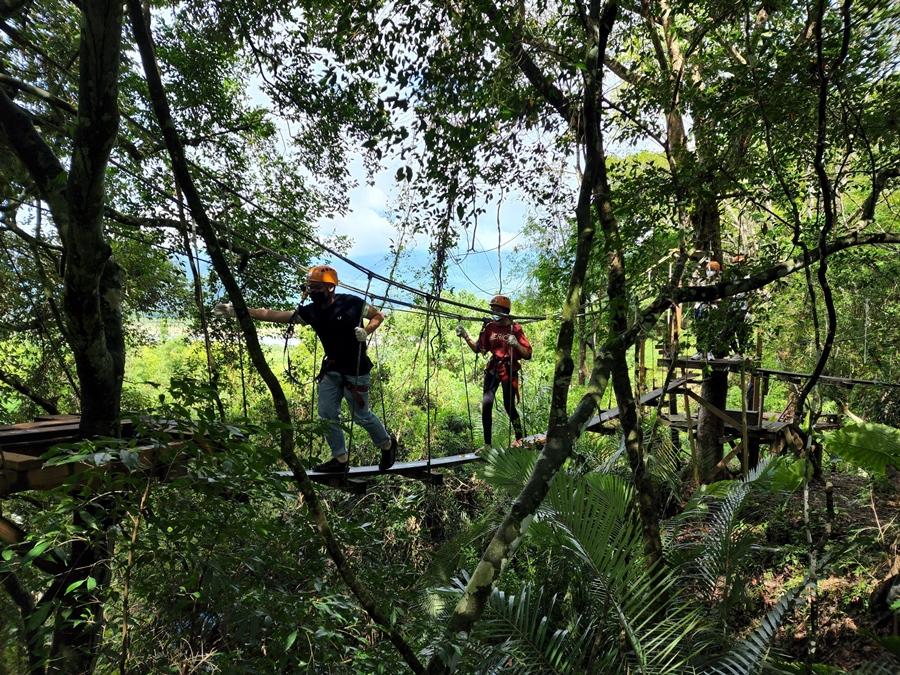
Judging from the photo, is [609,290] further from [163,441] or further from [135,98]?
[135,98]

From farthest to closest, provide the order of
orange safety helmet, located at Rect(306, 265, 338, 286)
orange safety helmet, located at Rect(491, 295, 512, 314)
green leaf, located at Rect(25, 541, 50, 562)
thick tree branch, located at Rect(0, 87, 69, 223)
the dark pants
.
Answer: the dark pants, orange safety helmet, located at Rect(491, 295, 512, 314), orange safety helmet, located at Rect(306, 265, 338, 286), thick tree branch, located at Rect(0, 87, 69, 223), green leaf, located at Rect(25, 541, 50, 562)

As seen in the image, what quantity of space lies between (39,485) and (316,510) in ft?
3.84

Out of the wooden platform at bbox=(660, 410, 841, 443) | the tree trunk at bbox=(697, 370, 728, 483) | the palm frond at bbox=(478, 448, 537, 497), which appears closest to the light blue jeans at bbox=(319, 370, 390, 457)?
the palm frond at bbox=(478, 448, 537, 497)

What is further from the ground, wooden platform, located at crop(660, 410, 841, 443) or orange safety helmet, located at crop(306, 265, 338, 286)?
orange safety helmet, located at crop(306, 265, 338, 286)

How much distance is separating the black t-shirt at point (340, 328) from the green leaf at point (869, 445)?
2.62m

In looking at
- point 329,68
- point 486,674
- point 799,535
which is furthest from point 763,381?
point 329,68

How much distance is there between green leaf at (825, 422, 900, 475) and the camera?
2.60 m

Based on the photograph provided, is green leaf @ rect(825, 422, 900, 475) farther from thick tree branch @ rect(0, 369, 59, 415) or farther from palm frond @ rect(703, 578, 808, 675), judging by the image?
thick tree branch @ rect(0, 369, 59, 415)

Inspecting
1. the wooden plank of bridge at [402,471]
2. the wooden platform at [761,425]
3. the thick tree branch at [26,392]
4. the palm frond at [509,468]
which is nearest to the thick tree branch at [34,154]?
the thick tree branch at [26,392]

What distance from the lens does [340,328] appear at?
2.47 metres

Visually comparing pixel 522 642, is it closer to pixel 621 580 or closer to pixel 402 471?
pixel 621 580

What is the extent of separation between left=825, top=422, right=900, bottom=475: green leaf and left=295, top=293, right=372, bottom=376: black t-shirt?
8.61 feet

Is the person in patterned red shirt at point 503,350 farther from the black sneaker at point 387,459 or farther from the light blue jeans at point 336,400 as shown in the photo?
the light blue jeans at point 336,400

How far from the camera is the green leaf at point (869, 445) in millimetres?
2600
